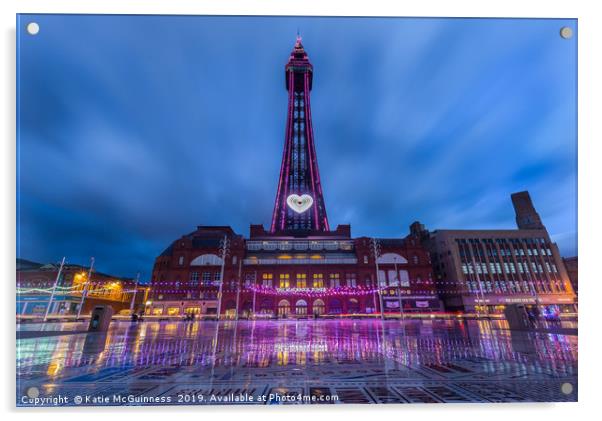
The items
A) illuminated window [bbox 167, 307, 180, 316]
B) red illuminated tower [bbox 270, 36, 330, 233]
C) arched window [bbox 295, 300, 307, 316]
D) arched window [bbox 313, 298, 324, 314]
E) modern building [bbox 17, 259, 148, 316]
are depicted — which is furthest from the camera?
red illuminated tower [bbox 270, 36, 330, 233]

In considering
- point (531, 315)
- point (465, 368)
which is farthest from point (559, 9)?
point (531, 315)

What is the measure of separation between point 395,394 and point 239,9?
837 centimetres

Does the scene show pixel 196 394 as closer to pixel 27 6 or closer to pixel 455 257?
pixel 27 6

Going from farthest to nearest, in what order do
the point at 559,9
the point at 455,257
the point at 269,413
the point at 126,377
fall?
1. the point at 455,257
2. the point at 559,9
3. the point at 126,377
4. the point at 269,413

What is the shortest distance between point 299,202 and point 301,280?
67.3 feet

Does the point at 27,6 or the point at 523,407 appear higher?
the point at 27,6

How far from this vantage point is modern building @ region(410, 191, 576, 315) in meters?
61.6

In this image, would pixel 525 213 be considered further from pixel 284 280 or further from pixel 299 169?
pixel 284 280

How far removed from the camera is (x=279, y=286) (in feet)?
200

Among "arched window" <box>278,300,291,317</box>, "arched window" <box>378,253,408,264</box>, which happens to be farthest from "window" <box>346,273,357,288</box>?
"arched window" <box>278,300,291,317</box>

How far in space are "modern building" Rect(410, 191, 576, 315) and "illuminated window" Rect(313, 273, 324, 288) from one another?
1131 inches

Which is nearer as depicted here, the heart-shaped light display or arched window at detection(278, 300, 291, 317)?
arched window at detection(278, 300, 291, 317)

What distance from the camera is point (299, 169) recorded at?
83625 millimetres

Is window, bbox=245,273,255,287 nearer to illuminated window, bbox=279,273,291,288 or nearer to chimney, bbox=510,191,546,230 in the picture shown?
illuminated window, bbox=279,273,291,288
